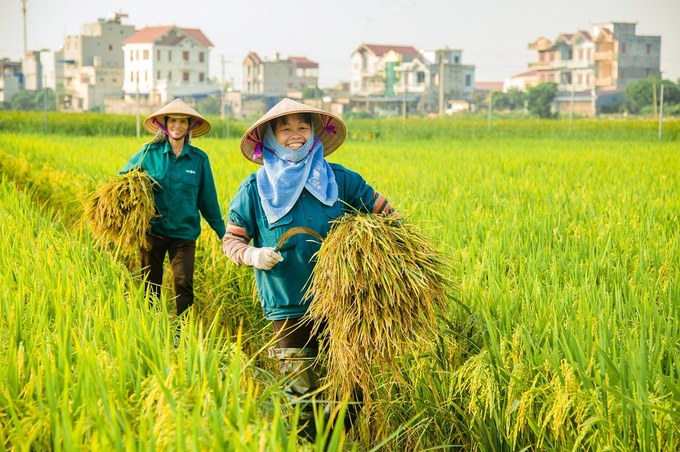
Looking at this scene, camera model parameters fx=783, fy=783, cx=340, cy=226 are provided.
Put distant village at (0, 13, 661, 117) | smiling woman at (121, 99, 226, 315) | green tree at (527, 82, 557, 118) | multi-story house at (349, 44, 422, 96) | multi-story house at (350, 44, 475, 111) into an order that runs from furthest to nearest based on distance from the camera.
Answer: multi-story house at (349, 44, 422, 96) → multi-story house at (350, 44, 475, 111) → distant village at (0, 13, 661, 117) → green tree at (527, 82, 557, 118) → smiling woman at (121, 99, 226, 315)

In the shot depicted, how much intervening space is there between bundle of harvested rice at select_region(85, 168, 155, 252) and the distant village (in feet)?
152

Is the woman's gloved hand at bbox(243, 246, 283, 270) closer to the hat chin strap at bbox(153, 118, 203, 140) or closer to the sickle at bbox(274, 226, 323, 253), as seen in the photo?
the sickle at bbox(274, 226, 323, 253)

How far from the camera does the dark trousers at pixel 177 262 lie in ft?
Result: 13.5

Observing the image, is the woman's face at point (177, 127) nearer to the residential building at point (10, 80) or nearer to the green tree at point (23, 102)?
the green tree at point (23, 102)

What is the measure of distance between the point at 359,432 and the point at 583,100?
51.4 metres

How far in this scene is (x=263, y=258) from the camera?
261cm

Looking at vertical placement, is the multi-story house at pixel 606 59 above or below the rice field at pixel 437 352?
above

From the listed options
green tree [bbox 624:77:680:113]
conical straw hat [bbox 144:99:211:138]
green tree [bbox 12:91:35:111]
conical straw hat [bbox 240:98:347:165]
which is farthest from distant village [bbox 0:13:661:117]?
conical straw hat [bbox 240:98:347:165]

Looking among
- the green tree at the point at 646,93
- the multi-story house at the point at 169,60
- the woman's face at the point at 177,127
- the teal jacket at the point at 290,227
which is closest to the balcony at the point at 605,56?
the green tree at the point at 646,93

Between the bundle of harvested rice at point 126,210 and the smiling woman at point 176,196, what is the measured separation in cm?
7

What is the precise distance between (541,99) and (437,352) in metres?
42.4

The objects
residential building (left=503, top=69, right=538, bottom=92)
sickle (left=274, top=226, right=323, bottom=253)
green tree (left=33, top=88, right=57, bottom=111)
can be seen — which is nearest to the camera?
sickle (left=274, top=226, right=323, bottom=253)

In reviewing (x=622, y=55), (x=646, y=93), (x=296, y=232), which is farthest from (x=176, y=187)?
(x=622, y=55)

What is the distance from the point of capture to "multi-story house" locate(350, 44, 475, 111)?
56.7 metres
